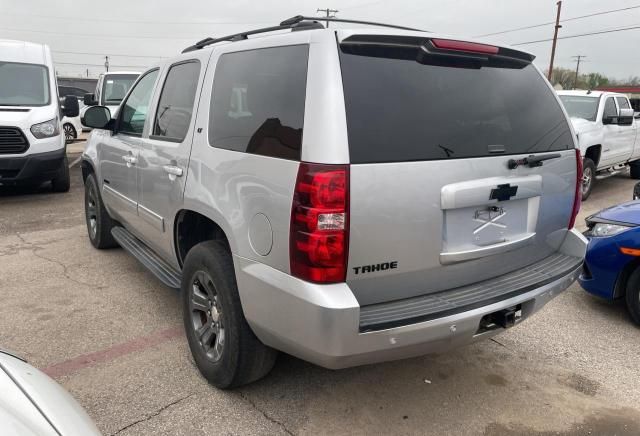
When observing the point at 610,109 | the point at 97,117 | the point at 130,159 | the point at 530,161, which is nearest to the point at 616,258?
the point at 530,161

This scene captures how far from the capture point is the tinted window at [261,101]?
2.39 meters

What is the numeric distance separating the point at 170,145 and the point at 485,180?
6.74 ft

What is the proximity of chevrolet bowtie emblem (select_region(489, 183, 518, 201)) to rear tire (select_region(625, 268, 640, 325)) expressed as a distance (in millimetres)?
1967

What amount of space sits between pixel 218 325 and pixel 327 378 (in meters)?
0.77

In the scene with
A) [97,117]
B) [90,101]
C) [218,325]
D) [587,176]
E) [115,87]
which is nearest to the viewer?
[218,325]

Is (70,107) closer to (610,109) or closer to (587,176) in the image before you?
(587,176)

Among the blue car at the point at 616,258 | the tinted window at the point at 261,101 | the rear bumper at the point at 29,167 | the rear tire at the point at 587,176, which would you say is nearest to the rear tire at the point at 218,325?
the tinted window at the point at 261,101

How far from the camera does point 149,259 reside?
4082mm

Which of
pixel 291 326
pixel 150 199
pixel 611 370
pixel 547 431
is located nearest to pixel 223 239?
pixel 291 326

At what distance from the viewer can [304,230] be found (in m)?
2.21

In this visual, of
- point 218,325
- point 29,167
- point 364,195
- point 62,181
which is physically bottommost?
point 62,181

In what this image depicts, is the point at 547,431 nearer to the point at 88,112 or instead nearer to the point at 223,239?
the point at 223,239

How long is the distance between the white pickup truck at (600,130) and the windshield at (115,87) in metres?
10.1

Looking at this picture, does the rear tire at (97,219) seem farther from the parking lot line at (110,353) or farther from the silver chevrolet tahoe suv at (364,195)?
the silver chevrolet tahoe suv at (364,195)
